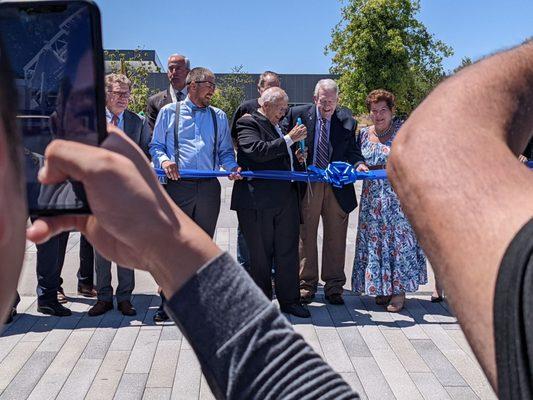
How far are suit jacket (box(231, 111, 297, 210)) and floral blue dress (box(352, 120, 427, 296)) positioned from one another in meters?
0.84

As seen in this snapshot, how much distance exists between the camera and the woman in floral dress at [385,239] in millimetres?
6207

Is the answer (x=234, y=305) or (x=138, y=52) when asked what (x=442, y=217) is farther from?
(x=138, y=52)

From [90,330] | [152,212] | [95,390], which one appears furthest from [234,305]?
[90,330]

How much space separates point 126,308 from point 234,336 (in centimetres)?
528

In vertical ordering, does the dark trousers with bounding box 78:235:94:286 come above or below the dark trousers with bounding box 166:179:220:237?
below

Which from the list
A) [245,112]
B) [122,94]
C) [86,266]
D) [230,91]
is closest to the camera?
[122,94]

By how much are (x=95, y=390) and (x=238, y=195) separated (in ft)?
7.26

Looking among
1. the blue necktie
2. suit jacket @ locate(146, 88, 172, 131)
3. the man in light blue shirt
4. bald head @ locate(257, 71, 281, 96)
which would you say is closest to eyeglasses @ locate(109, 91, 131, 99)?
the man in light blue shirt

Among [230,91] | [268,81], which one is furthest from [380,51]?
[268,81]

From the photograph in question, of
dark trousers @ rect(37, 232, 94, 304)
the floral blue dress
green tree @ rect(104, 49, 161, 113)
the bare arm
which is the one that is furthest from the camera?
green tree @ rect(104, 49, 161, 113)

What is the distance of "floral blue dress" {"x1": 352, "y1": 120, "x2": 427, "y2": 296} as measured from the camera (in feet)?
20.4

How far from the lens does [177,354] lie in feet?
16.7

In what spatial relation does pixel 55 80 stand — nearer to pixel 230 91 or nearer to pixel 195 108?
pixel 195 108

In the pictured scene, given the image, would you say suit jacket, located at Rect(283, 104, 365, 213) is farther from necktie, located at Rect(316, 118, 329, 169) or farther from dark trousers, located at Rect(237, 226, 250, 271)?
dark trousers, located at Rect(237, 226, 250, 271)
